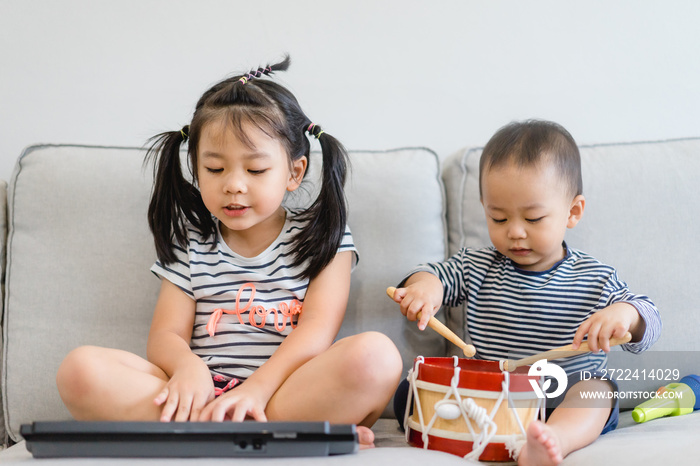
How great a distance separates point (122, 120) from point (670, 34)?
4.42 feet

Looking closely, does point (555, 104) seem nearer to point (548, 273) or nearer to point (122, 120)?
point (548, 273)

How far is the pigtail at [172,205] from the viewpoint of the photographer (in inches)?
50.6

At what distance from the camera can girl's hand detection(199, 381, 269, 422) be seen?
977 millimetres

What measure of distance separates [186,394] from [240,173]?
1.27ft

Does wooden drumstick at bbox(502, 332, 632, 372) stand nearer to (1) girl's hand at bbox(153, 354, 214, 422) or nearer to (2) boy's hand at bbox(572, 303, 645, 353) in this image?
(2) boy's hand at bbox(572, 303, 645, 353)

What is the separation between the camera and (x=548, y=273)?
1.30 m

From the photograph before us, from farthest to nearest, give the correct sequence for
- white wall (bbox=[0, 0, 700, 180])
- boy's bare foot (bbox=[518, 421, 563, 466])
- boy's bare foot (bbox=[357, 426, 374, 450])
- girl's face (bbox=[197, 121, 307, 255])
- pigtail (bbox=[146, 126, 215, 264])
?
white wall (bbox=[0, 0, 700, 180]), pigtail (bbox=[146, 126, 215, 264]), girl's face (bbox=[197, 121, 307, 255]), boy's bare foot (bbox=[357, 426, 374, 450]), boy's bare foot (bbox=[518, 421, 563, 466])

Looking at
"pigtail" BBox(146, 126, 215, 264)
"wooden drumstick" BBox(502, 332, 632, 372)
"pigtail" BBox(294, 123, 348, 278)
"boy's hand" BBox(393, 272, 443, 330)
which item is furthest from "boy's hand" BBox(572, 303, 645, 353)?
"pigtail" BBox(146, 126, 215, 264)

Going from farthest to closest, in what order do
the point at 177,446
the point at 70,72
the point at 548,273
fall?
the point at 70,72 < the point at 548,273 < the point at 177,446

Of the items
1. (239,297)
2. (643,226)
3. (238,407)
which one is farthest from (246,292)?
(643,226)

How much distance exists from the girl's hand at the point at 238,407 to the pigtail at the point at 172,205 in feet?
1.16

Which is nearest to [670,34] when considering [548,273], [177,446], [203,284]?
[548,273]

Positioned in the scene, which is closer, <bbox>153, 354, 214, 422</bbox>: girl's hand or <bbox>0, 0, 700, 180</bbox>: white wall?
<bbox>153, 354, 214, 422</bbox>: girl's hand

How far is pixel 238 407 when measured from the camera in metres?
1.00
